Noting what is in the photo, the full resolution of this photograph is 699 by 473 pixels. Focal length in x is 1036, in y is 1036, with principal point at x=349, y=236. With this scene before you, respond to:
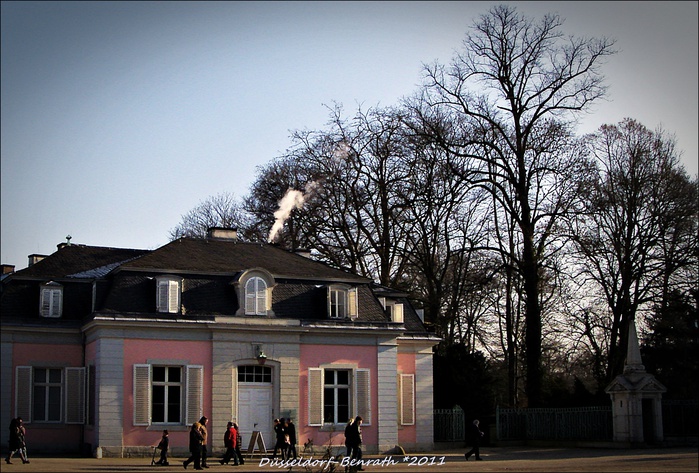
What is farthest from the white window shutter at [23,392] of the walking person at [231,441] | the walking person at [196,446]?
the walking person at [196,446]

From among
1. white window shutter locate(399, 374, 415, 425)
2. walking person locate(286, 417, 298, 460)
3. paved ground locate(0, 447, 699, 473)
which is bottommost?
paved ground locate(0, 447, 699, 473)

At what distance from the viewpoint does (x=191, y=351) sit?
33.5 metres

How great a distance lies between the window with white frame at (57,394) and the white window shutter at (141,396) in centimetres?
295

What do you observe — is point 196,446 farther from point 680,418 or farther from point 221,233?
point 680,418

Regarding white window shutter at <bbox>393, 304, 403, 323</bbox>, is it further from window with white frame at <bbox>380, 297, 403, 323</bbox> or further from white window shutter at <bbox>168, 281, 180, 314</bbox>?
white window shutter at <bbox>168, 281, 180, 314</bbox>

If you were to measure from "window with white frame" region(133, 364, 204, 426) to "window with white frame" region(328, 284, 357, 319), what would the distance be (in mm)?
5160

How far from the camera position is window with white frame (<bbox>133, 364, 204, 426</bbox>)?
3275 cm

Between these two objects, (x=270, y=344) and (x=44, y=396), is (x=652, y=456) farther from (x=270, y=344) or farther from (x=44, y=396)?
(x=44, y=396)

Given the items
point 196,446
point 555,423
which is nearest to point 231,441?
point 196,446

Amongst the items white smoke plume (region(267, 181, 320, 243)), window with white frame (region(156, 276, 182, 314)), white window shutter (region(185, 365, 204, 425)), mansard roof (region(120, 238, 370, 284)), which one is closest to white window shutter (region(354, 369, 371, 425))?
mansard roof (region(120, 238, 370, 284))

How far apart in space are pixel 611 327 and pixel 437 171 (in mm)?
10599

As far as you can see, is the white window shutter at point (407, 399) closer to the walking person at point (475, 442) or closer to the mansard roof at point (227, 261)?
the mansard roof at point (227, 261)

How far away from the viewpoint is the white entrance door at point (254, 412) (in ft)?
112

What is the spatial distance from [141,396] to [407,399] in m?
10.5
